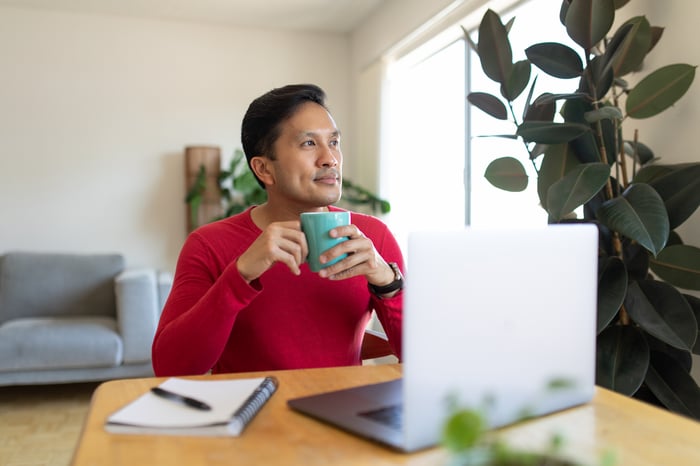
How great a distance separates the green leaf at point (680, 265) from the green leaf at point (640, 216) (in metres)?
0.22

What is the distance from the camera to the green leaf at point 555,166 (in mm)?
1843

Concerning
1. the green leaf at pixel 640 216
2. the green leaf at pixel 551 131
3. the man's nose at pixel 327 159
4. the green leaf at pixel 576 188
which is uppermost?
the green leaf at pixel 551 131

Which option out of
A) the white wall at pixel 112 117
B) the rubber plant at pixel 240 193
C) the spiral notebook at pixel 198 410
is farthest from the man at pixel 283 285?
the white wall at pixel 112 117

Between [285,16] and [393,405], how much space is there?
4265mm

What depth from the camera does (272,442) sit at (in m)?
0.77

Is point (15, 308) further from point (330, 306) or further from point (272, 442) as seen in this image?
point (272, 442)

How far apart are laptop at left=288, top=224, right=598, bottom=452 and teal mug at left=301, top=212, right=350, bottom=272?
0.26m

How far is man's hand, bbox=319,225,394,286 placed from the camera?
105 cm

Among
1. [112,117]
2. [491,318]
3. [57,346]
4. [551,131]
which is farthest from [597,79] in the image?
[112,117]

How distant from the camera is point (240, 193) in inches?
191

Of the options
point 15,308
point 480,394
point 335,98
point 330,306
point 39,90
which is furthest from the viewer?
point 335,98

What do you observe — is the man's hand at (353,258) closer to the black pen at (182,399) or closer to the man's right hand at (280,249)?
the man's right hand at (280,249)

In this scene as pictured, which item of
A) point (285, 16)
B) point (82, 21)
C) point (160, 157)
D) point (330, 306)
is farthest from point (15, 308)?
point (330, 306)

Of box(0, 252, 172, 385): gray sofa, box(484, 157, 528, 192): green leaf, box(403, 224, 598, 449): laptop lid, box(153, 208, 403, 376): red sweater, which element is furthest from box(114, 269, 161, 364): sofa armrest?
box(403, 224, 598, 449): laptop lid
